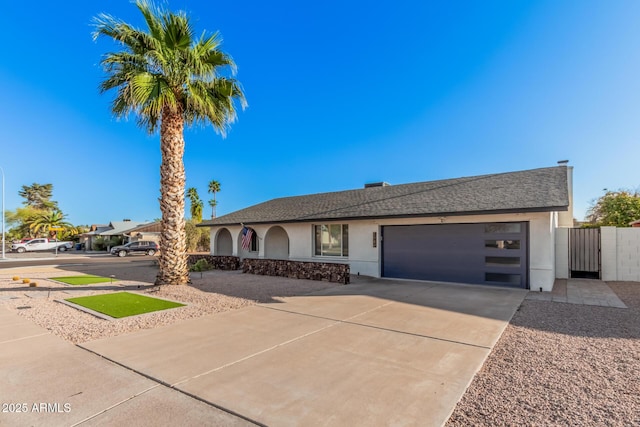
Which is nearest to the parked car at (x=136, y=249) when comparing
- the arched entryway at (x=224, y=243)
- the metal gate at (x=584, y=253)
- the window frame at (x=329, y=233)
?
the arched entryway at (x=224, y=243)

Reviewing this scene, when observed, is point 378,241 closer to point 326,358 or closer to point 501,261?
point 501,261

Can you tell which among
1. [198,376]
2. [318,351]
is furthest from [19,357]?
[318,351]

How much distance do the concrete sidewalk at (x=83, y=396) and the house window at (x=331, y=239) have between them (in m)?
11.2

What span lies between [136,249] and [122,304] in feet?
93.3

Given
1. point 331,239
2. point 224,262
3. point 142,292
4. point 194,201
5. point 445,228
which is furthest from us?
point 194,201

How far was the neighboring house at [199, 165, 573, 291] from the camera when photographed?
33.3 ft

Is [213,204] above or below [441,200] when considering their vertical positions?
above

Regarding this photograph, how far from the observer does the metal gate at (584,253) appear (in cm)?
1238

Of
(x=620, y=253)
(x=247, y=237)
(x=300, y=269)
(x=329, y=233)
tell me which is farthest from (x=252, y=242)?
(x=620, y=253)

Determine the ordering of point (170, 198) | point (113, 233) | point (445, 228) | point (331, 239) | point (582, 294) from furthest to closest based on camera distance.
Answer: point (113, 233) → point (331, 239) → point (445, 228) → point (170, 198) → point (582, 294)

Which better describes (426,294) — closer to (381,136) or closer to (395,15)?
(395,15)

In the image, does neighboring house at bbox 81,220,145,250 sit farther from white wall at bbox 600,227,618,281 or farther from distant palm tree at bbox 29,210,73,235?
white wall at bbox 600,227,618,281

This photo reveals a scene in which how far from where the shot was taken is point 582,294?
933 centimetres

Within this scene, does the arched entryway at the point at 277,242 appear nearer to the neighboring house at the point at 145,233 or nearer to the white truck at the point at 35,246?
the neighboring house at the point at 145,233
